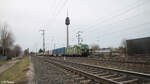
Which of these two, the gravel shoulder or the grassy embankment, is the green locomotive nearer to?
the grassy embankment

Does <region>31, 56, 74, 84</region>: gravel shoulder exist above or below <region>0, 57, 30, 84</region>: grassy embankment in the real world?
above

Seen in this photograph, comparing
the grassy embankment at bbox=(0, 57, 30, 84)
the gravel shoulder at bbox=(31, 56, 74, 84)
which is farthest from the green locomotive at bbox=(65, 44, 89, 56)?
the gravel shoulder at bbox=(31, 56, 74, 84)

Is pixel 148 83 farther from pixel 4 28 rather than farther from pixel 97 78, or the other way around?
pixel 4 28

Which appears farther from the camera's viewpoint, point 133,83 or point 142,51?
point 142,51

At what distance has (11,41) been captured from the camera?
51500mm

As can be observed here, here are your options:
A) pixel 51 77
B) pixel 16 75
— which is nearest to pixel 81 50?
pixel 16 75

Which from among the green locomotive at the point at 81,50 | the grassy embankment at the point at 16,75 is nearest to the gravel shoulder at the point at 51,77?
the grassy embankment at the point at 16,75

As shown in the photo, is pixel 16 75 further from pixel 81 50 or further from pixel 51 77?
pixel 81 50

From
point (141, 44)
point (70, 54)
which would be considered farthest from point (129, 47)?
point (70, 54)

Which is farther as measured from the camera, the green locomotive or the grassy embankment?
the green locomotive

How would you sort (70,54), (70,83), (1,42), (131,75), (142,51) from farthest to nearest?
(1,42), (70,54), (142,51), (131,75), (70,83)

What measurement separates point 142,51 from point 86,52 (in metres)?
12.7

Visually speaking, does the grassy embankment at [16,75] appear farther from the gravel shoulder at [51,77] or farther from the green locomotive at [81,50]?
the green locomotive at [81,50]

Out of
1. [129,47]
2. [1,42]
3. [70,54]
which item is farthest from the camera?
[1,42]
